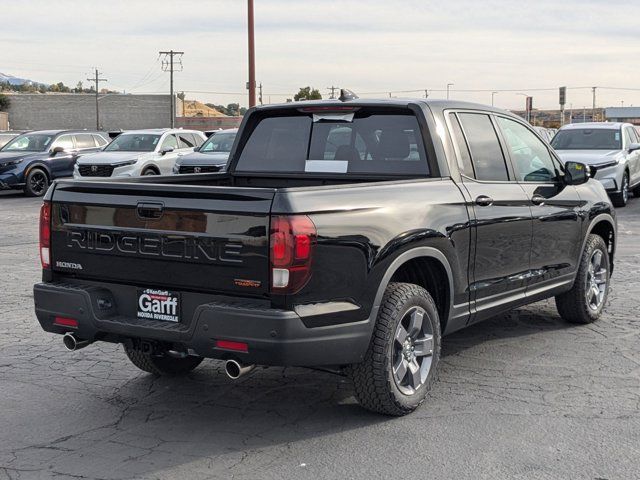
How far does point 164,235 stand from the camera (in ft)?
15.6

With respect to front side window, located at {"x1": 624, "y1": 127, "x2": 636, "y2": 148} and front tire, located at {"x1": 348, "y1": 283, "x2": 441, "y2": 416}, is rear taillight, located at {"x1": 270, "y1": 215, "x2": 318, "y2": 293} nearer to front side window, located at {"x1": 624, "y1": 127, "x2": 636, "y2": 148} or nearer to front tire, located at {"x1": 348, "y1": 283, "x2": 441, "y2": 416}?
front tire, located at {"x1": 348, "y1": 283, "x2": 441, "y2": 416}

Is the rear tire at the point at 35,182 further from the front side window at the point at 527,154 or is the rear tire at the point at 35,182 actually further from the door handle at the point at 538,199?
the door handle at the point at 538,199

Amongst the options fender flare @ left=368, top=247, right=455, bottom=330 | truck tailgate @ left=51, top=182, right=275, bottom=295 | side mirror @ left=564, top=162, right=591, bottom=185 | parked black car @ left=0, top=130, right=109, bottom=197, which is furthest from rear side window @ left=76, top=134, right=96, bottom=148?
fender flare @ left=368, top=247, right=455, bottom=330

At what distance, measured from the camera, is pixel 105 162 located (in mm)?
21250

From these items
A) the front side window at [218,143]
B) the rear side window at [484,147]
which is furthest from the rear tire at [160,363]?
the front side window at [218,143]

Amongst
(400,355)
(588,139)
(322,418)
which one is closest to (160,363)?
(322,418)

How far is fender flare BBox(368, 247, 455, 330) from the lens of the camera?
4836 millimetres

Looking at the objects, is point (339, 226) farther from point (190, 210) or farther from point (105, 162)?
point (105, 162)

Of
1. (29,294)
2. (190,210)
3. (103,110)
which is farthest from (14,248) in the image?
→ (103,110)

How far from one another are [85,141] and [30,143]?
1.55 metres

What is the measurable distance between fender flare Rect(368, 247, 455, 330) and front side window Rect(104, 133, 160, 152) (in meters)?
17.6

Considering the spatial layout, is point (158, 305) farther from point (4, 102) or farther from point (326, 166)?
point (4, 102)

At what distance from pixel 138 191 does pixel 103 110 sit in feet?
378

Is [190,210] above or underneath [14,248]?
above
